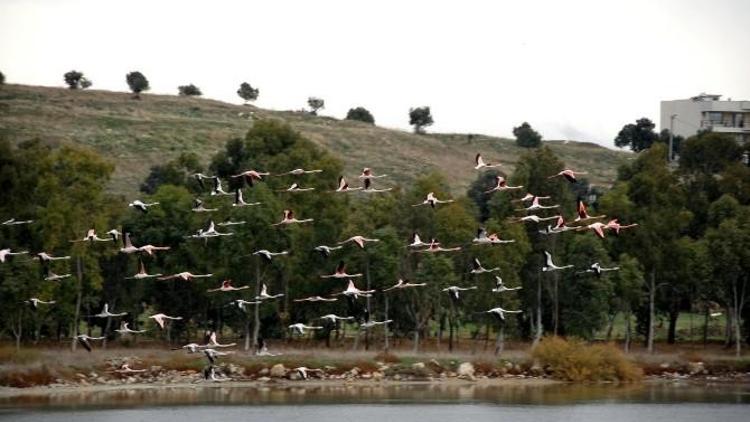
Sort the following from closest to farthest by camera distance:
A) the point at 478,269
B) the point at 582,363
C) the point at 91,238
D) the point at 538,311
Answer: the point at 91,238, the point at 478,269, the point at 582,363, the point at 538,311

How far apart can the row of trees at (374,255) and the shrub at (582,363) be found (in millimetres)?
3430

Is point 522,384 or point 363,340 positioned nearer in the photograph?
point 522,384

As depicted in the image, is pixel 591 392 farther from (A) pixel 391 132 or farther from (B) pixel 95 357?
(A) pixel 391 132

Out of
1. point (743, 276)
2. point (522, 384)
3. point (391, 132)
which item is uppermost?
point (391, 132)

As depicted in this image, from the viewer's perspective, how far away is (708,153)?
437ft

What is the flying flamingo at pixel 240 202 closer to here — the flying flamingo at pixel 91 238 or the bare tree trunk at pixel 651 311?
the flying flamingo at pixel 91 238

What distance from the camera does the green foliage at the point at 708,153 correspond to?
131m

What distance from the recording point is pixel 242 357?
9244cm

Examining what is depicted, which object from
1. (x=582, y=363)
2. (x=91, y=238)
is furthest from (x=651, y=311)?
(x=91, y=238)

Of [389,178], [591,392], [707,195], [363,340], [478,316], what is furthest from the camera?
[389,178]

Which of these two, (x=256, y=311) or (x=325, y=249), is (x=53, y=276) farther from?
(x=325, y=249)

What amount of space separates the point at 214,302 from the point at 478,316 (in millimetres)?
16230

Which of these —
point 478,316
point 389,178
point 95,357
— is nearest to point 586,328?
point 478,316

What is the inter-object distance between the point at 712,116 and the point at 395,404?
4543 inches
